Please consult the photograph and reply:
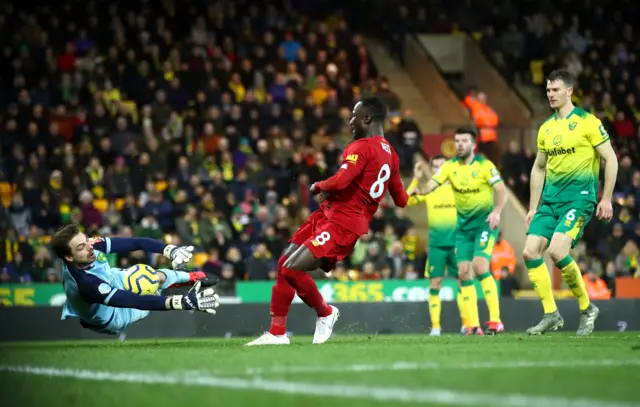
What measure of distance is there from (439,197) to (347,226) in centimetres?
529

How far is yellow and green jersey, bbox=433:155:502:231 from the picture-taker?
1337 centimetres

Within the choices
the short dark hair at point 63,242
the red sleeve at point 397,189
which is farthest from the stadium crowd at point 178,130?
the red sleeve at point 397,189

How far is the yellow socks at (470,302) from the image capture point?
13.4 metres

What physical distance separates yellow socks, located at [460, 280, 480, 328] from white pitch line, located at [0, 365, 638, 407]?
6874 mm

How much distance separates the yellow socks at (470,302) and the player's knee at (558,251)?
256 centimetres

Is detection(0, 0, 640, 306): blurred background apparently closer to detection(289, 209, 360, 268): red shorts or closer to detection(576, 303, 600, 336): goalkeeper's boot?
detection(576, 303, 600, 336): goalkeeper's boot

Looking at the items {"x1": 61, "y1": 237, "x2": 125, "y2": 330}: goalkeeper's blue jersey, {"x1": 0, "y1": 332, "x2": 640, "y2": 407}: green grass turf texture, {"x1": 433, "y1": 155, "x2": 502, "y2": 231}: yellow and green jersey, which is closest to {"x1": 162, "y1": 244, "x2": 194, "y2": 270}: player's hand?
{"x1": 61, "y1": 237, "x2": 125, "y2": 330}: goalkeeper's blue jersey

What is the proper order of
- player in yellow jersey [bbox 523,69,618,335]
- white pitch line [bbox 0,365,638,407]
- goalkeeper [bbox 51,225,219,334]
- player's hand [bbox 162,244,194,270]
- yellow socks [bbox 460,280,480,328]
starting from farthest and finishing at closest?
yellow socks [bbox 460,280,480,328] → player in yellow jersey [bbox 523,69,618,335] → player's hand [bbox 162,244,194,270] → goalkeeper [bbox 51,225,219,334] → white pitch line [bbox 0,365,638,407]

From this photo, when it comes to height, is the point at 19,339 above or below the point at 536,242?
below

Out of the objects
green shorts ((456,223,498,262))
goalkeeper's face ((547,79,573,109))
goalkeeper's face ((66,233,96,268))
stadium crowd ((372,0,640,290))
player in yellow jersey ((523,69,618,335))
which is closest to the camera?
goalkeeper's face ((66,233,96,268))

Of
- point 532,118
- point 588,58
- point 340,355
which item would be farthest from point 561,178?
point 588,58

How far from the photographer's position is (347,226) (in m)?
10.0

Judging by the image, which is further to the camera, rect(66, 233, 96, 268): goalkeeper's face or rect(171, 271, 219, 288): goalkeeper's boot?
rect(171, 271, 219, 288): goalkeeper's boot

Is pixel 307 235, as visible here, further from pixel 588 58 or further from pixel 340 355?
pixel 588 58
